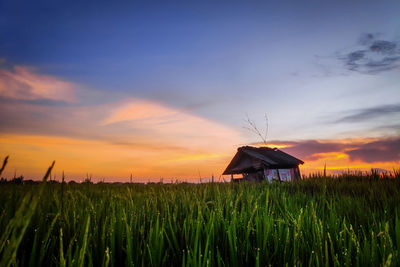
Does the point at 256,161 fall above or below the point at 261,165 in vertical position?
above

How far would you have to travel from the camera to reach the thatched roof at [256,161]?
19.4 m

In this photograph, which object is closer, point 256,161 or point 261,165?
point 261,165

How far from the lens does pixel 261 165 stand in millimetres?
19406

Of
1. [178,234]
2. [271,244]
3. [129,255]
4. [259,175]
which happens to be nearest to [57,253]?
[129,255]

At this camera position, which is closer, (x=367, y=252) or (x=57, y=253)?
(x=367, y=252)

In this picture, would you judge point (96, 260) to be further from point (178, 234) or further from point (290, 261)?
point (290, 261)

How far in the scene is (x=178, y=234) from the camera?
76.1 inches

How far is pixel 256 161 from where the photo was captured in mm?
20438

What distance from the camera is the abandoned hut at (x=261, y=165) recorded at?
19281 millimetres

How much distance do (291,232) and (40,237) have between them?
1.82 meters

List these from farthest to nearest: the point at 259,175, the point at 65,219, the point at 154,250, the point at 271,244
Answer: the point at 259,175 < the point at 65,219 < the point at 271,244 < the point at 154,250

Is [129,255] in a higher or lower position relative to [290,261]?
higher

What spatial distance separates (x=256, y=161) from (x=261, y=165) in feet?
3.48

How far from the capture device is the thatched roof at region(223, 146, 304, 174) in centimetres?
1941
